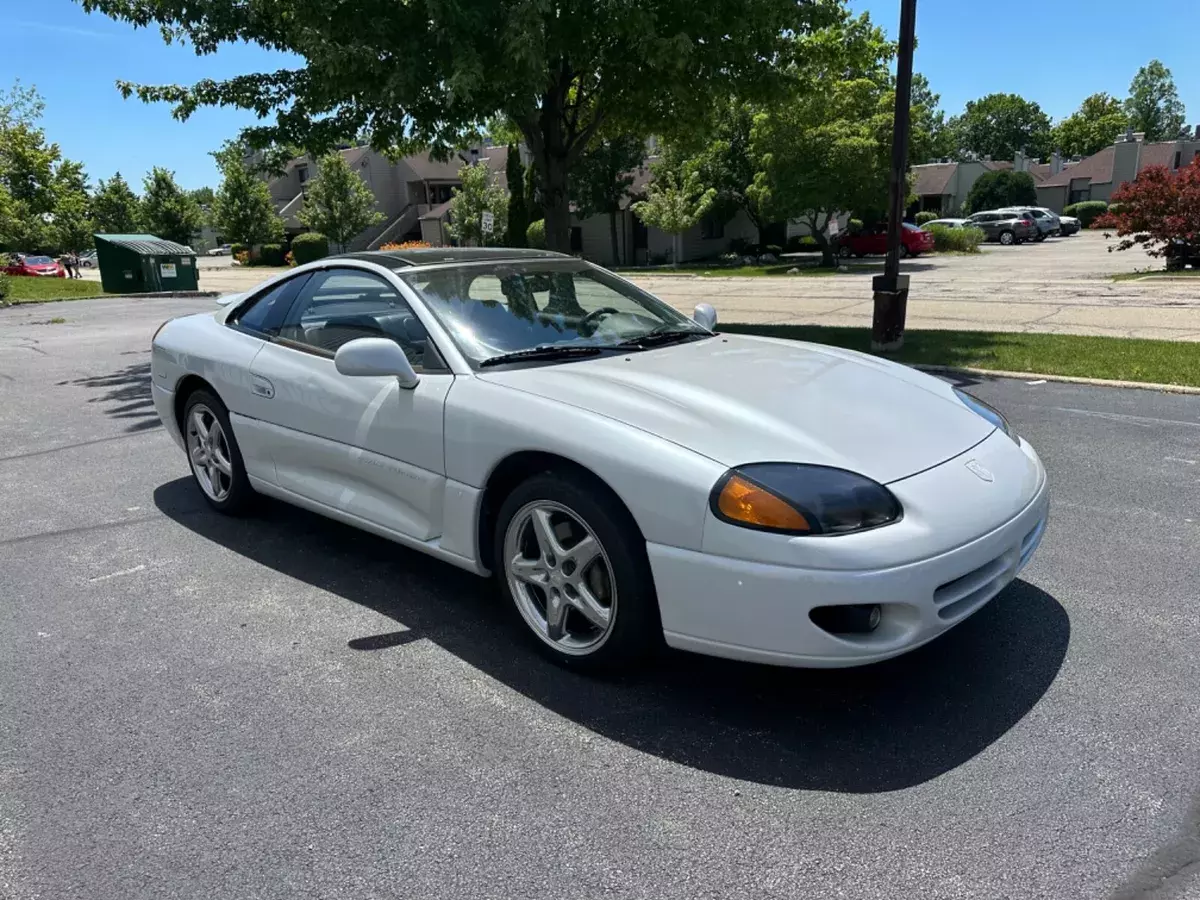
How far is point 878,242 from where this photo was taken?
117 ft

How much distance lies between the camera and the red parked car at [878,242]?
112 feet

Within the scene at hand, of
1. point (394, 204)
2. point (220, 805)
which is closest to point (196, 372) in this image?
point (220, 805)

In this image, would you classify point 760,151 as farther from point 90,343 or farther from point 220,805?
point 220,805

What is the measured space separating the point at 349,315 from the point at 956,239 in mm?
36578

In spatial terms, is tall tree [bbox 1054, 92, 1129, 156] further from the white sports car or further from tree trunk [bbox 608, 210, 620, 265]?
the white sports car

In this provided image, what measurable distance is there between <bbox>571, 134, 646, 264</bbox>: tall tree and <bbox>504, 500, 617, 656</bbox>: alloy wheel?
35180 mm

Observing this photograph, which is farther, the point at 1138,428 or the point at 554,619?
the point at 1138,428

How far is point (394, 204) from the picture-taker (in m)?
58.0

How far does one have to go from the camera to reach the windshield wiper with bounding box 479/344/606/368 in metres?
3.47

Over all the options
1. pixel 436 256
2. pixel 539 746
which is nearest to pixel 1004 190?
pixel 436 256

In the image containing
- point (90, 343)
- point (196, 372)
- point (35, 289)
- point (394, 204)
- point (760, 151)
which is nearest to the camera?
point (196, 372)

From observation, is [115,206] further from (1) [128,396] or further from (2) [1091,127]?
(2) [1091,127]

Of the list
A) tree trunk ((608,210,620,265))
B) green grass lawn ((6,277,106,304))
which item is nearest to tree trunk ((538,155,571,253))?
green grass lawn ((6,277,106,304))

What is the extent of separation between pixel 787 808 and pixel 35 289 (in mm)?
31574
